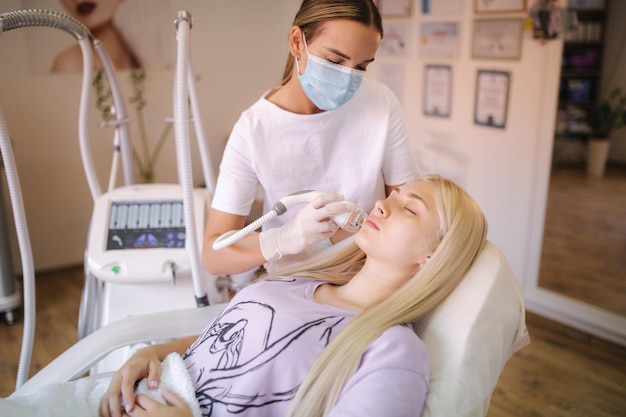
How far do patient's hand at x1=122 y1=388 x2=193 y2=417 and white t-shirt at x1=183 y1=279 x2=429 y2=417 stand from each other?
0.05 m

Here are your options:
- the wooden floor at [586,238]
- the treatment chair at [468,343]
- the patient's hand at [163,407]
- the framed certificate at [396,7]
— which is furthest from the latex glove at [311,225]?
the framed certificate at [396,7]

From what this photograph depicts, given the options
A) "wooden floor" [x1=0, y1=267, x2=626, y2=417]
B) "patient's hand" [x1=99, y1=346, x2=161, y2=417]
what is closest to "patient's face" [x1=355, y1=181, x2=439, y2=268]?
"patient's hand" [x1=99, y1=346, x2=161, y2=417]

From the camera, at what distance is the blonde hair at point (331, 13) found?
1.17 m

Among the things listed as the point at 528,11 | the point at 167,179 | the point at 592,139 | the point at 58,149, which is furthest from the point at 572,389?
the point at 58,149

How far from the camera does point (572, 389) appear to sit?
2.18m

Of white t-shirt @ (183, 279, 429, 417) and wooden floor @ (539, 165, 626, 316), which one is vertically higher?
white t-shirt @ (183, 279, 429, 417)

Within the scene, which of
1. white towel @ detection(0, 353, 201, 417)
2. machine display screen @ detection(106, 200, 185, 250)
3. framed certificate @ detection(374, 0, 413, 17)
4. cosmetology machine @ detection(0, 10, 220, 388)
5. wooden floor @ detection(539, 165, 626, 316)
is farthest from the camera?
framed certificate @ detection(374, 0, 413, 17)

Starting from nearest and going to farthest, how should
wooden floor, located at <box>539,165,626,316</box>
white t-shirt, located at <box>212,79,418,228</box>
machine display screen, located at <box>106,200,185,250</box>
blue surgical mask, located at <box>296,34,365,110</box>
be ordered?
blue surgical mask, located at <box>296,34,365,110</box> < white t-shirt, located at <box>212,79,418,228</box> < machine display screen, located at <box>106,200,185,250</box> < wooden floor, located at <box>539,165,626,316</box>

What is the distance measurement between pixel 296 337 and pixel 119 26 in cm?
256

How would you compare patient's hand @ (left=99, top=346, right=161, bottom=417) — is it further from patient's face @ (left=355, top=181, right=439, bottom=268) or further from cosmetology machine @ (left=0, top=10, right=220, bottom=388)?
patient's face @ (left=355, top=181, right=439, bottom=268)

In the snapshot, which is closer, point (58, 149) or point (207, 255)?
point (207, 255)

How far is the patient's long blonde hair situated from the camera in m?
1.00

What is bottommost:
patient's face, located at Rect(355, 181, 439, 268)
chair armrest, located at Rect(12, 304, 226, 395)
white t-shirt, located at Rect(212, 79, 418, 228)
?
chair armrest, located at Rect(12, 304, 226, 395)

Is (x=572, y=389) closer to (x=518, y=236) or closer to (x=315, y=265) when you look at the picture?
(x=518, y=236)
